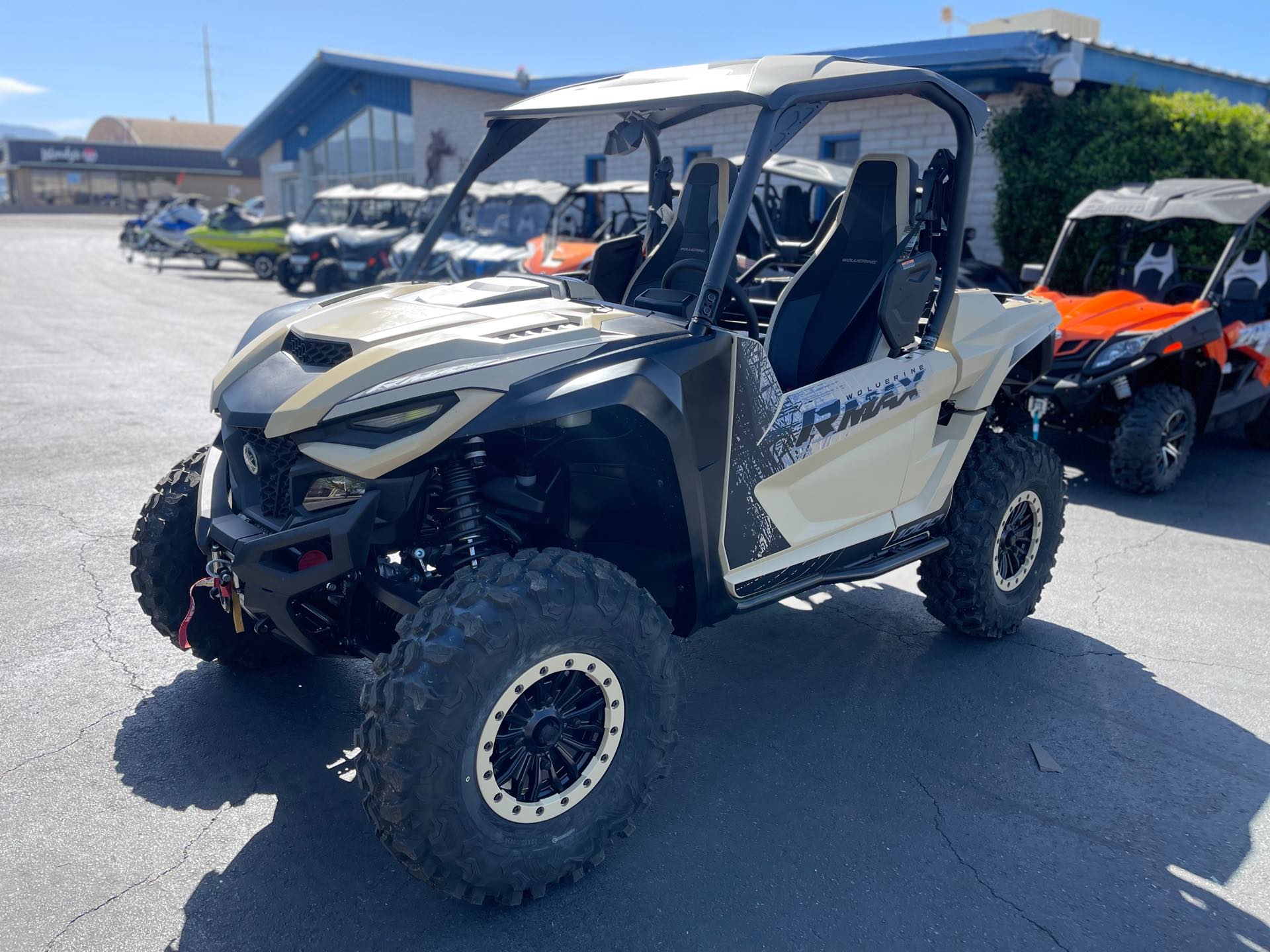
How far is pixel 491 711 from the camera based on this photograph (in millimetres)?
2566

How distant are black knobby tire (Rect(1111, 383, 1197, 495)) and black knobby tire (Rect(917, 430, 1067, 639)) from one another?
8.48 ft

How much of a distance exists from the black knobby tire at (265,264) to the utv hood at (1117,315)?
19.7 metres

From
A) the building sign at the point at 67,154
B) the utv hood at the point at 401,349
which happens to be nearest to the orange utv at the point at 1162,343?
the utv hood at the point at 401,349

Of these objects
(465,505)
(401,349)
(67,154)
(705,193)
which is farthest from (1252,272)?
(67,154)

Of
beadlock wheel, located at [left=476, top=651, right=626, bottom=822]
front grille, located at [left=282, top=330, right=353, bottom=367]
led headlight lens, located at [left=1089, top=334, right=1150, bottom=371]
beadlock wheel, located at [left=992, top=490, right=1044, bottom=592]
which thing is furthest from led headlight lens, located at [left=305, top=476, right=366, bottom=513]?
led headlight lens, located at [left=1089, top=334, right=1150, bottom=371]

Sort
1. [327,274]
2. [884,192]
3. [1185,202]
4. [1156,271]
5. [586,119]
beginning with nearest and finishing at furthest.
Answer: [884,192] → [586,119] → [1185,202] → [1156,271] → [327,274]

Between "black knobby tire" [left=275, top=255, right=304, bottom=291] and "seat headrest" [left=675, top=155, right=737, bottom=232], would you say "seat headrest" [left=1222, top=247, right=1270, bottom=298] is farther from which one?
"black knobby tire" [left=275, top=255, right=304, bottom=291]

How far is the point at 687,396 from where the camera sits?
293 cm

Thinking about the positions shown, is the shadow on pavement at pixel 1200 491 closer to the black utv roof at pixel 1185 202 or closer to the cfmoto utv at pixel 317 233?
the black utv roof at pixel 1185 202

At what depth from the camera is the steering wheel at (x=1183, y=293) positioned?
7895 millimetres

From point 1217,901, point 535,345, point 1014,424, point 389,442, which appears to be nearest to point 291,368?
point 389,442

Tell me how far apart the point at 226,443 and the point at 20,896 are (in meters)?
1.34

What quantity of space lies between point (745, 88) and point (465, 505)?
4.93ft

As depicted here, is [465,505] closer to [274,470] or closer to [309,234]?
[274,470]
